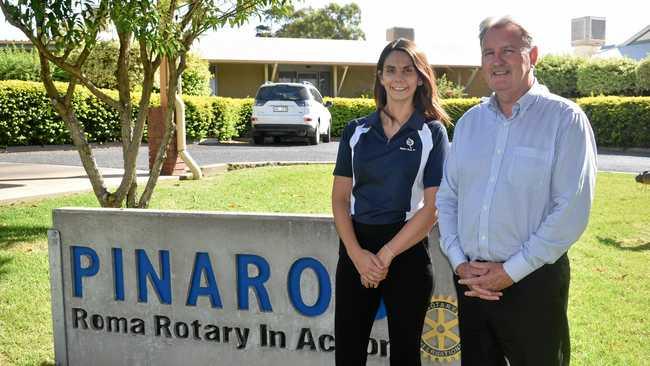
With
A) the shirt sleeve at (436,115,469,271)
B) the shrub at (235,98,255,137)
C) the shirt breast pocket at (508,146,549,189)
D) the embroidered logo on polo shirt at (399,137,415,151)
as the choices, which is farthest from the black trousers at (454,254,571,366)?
the shrub at (235,98,255,137)

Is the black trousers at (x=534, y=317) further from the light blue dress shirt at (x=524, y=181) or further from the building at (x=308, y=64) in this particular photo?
the building at (x=308, y=64)

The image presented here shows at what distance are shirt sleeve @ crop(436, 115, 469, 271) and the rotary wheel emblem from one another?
2.98 ft

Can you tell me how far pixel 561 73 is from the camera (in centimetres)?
3058

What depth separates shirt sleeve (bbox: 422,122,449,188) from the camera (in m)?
2.88

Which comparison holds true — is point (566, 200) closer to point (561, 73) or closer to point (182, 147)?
point (182, 147)

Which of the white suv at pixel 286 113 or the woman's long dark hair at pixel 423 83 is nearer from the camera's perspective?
the woman's long dark hair at pixel 423 83

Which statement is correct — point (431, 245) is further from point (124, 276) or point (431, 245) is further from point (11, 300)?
point (11, 300)

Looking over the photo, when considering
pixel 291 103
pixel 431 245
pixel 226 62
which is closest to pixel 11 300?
pixel 431 245

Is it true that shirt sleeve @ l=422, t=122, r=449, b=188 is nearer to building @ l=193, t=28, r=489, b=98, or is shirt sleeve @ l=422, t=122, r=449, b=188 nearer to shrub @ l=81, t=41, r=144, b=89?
shrub @ l=81, t=41, r=144, b=89

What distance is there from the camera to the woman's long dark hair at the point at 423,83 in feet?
9.68

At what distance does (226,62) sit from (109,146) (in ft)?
41.1

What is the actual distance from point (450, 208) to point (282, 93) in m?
16.3

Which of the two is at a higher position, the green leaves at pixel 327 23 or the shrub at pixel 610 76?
the green leaves at pixel 327 23

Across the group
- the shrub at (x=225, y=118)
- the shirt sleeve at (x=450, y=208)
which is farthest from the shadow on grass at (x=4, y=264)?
the shrub at (x=225, y=118)
